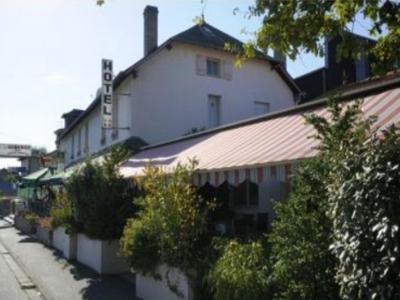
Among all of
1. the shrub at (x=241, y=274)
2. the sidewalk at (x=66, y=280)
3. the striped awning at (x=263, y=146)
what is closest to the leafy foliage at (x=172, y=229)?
the striped awning at (x=263, y=146)

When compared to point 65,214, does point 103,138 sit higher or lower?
higher

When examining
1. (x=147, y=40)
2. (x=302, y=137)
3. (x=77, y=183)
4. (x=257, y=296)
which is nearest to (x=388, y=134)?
(x=257, y=296)

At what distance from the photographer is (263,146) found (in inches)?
361

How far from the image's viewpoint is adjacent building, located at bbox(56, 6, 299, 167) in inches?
856

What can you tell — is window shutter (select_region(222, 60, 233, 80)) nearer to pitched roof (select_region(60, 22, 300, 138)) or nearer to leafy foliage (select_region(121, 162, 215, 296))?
pitched roof (select_region(60, 22, 300, 138))

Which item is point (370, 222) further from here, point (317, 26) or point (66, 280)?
point (66, 280)

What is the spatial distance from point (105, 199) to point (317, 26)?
8.98m

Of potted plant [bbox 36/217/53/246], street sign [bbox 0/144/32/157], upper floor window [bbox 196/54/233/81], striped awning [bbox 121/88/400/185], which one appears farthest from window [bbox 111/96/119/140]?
street sign [bbox 0/144/32/157]

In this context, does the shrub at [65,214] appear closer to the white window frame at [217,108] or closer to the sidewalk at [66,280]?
the sidewalk at [66,280]

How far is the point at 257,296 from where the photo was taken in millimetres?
6688

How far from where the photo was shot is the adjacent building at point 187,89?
21734 mm

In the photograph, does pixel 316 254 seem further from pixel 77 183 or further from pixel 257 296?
pixel 77 183

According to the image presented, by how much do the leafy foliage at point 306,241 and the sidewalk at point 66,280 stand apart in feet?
18.7

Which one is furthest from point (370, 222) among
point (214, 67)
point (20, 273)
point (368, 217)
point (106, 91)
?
point (214, 67)
